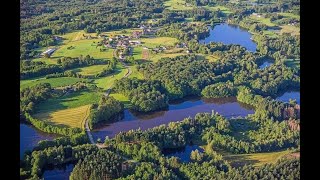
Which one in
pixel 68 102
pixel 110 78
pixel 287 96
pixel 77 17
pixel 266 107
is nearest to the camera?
pixel 266 107

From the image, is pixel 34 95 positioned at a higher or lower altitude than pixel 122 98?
higher

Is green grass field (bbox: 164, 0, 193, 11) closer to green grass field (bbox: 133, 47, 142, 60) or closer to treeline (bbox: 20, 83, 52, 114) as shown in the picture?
green grass field (bbox: 133, 47, 142, 60)

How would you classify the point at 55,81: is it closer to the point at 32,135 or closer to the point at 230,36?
the point at 32,135

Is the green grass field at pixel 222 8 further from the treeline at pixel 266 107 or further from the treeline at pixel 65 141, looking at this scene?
the treeline at pixel 65 141

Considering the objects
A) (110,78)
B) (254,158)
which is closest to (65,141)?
(110,78)

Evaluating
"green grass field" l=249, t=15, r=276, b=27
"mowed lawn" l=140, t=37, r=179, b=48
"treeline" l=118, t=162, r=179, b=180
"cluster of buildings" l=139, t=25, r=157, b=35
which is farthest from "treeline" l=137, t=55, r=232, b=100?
"green grass field" l=249, t=15, r=276, b=27

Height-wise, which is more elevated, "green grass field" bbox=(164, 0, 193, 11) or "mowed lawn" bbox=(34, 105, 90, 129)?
"green grass field" bbox=(164, 0, 193, 11)
